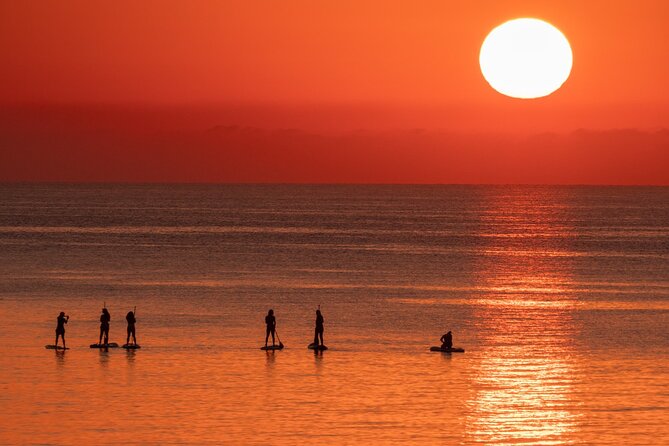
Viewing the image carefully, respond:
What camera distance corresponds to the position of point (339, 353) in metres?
39.2

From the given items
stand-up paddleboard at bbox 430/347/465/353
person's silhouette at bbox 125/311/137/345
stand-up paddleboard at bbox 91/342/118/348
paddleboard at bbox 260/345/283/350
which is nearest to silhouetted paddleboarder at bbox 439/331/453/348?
stand-up paddleboard at bbox 430/347/465/353

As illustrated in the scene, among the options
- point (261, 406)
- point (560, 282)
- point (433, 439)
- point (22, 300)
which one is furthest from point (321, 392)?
point (560, 282)

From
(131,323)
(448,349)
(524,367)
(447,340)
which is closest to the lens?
(524,367)

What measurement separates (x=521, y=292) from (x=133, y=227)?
96.6 m

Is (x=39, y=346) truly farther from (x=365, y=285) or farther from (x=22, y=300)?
(x=365, y=285)

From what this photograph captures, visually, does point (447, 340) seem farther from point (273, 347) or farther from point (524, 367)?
point (273, 347)

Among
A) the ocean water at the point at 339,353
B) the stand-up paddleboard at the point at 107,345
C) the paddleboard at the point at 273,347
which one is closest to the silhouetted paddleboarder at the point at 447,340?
the ocean water at the point at 339,353

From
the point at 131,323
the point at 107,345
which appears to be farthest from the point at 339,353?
the point at 107,345

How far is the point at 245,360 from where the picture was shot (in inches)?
1458

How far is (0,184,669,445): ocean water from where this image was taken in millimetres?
27625

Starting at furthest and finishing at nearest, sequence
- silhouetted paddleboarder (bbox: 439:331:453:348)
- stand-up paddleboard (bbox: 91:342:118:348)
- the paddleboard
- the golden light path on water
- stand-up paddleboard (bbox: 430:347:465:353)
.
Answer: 1. stand-up paddleboard (bbox: 430:347:465:353)
2. the paddleboard
3. silhouetted paddleboarder (bbox: 439:331:453:348)
4. stand-up paddleboard (bbox: 91:342:118:348)
5. the golden light path on water

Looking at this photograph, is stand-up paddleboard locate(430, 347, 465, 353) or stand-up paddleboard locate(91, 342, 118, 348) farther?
stand-up paddleboard locate(430, 347, 465, 353)

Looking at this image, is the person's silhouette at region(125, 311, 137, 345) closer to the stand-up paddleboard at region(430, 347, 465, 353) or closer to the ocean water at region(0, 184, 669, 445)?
the ocean water at region(0, 184, 669, 445)

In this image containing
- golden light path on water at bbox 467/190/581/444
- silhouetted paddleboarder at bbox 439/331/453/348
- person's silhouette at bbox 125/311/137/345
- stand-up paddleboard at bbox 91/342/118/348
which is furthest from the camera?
silhouetted paddleboarder at bbox 439/331/453/348
